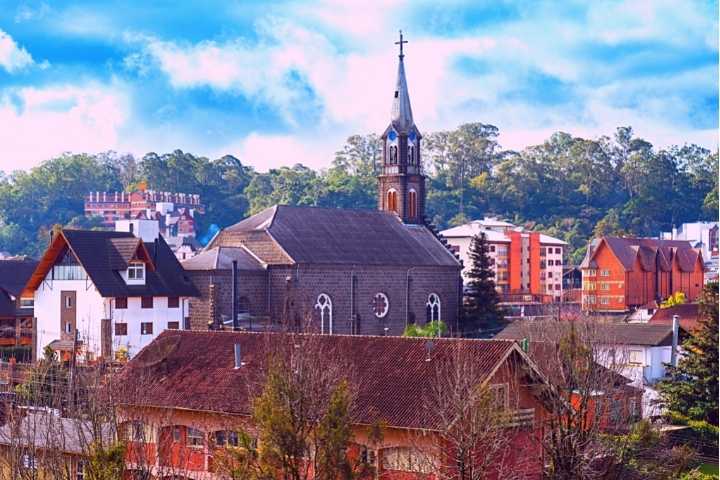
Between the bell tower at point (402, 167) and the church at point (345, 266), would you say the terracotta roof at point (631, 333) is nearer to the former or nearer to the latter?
the church at point (345, 266)

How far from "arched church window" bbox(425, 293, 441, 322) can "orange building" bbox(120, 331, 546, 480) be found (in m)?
36.9

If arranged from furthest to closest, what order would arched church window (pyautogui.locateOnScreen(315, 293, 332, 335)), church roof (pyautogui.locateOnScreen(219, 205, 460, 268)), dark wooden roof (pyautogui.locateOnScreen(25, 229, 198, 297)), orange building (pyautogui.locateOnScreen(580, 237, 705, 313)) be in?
orange building (pyautogui.locateOnScreen(580, 237, 705, 313)), church roof (pyautogui.locateOnScreen(219, 205, 460, 268)), arched church window (pyautogui.locateOnScreen(315, 293, 332, 335)), dark wooden roof (pyautogui.locateOnScreen(25, 229, 198, 297))

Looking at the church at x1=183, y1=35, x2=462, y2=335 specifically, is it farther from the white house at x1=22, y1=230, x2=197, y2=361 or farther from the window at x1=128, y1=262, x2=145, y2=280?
the window at x1=128, y1=262, x2=145, y2=280

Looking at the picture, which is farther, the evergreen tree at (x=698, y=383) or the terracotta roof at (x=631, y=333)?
the terracotta roof at (x=631, y=333)

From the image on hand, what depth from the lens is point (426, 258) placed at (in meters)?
71.6

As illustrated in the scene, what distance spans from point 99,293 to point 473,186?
322 ft

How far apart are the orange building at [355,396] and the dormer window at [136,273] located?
21.7m

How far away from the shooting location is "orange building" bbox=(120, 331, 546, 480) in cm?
2839

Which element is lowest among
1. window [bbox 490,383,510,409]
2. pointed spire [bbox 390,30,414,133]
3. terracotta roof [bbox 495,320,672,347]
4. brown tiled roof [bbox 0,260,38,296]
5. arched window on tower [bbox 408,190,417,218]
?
window [bbox 490,383,510,409]

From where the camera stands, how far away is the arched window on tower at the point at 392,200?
76250 millimetres

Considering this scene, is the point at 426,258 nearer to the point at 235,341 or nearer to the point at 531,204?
the point at 235,341

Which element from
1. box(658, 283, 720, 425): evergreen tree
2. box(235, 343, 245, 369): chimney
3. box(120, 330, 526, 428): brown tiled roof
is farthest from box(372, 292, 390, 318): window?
box(235, 343, 245, 369): chimney

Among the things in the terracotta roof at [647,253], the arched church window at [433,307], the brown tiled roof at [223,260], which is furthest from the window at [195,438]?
the terracotta roof at [647,253]

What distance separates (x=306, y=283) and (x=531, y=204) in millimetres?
88187
